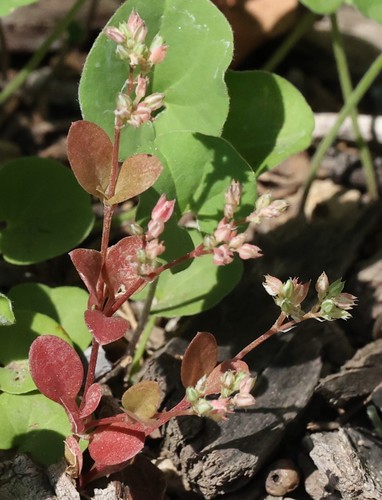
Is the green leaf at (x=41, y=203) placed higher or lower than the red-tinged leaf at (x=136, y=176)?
lower

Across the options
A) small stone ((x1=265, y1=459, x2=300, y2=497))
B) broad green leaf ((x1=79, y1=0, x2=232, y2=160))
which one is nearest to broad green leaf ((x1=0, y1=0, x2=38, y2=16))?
broad green leaf ((x1=79, y1=0, x2=232, y2=160))

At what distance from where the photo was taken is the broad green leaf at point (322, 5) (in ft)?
5.82

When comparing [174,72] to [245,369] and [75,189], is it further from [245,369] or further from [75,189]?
[245,369]

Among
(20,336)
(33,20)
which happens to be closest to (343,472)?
(20,336)

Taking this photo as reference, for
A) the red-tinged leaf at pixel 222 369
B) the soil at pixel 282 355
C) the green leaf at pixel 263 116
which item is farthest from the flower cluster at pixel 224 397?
the green leaf at pixel 263 116

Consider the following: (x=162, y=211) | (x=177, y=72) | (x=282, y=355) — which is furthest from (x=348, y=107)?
(x=162, y=211)

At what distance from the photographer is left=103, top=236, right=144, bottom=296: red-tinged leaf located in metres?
1.35

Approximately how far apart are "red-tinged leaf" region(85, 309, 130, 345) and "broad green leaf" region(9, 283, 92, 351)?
0.35 meters

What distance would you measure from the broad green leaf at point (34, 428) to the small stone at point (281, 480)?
0.43 metres

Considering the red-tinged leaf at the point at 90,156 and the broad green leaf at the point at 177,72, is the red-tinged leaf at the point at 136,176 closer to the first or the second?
the red-tinged leaf at the point at 90,156

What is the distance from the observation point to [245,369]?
133 centimetres

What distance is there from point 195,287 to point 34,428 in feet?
1.45

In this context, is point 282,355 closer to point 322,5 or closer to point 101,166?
point 101,166

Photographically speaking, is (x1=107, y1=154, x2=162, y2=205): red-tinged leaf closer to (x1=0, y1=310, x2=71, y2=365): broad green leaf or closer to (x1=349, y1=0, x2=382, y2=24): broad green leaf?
(x1=0, y1=310, x2=71, y2=365): broad green leaf
